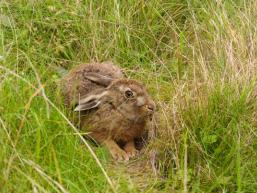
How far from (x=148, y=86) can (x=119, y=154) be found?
32.0 inches

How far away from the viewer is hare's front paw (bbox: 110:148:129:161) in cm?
474

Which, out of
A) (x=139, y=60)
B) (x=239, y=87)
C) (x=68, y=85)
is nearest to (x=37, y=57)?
(x=68, y=85)

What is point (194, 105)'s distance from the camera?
14.8 feet

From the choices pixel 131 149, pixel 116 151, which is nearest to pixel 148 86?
pixel 131 149

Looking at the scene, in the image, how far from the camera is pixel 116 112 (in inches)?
194

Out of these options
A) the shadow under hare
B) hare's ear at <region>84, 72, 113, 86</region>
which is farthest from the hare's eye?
hare's ear at <region>84, 72, 113, 86</region>

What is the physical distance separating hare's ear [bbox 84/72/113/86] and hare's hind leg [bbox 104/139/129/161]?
48cm

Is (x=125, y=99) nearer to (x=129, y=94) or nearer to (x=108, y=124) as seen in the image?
(x=129, y=94)

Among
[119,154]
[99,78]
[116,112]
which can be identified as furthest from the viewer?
[99,78]

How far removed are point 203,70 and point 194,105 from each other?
47 cm

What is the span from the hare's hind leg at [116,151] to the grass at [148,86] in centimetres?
10

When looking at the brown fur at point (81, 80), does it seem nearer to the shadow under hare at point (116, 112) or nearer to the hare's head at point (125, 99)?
the shadow under hare at point (116, 112)

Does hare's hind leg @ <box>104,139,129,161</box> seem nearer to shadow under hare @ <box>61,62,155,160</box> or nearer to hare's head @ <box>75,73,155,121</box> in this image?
shadow under hare @ <box>61,62,155,160</box>

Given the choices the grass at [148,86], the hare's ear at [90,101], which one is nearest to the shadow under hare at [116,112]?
the hare's ear at [90,101]
